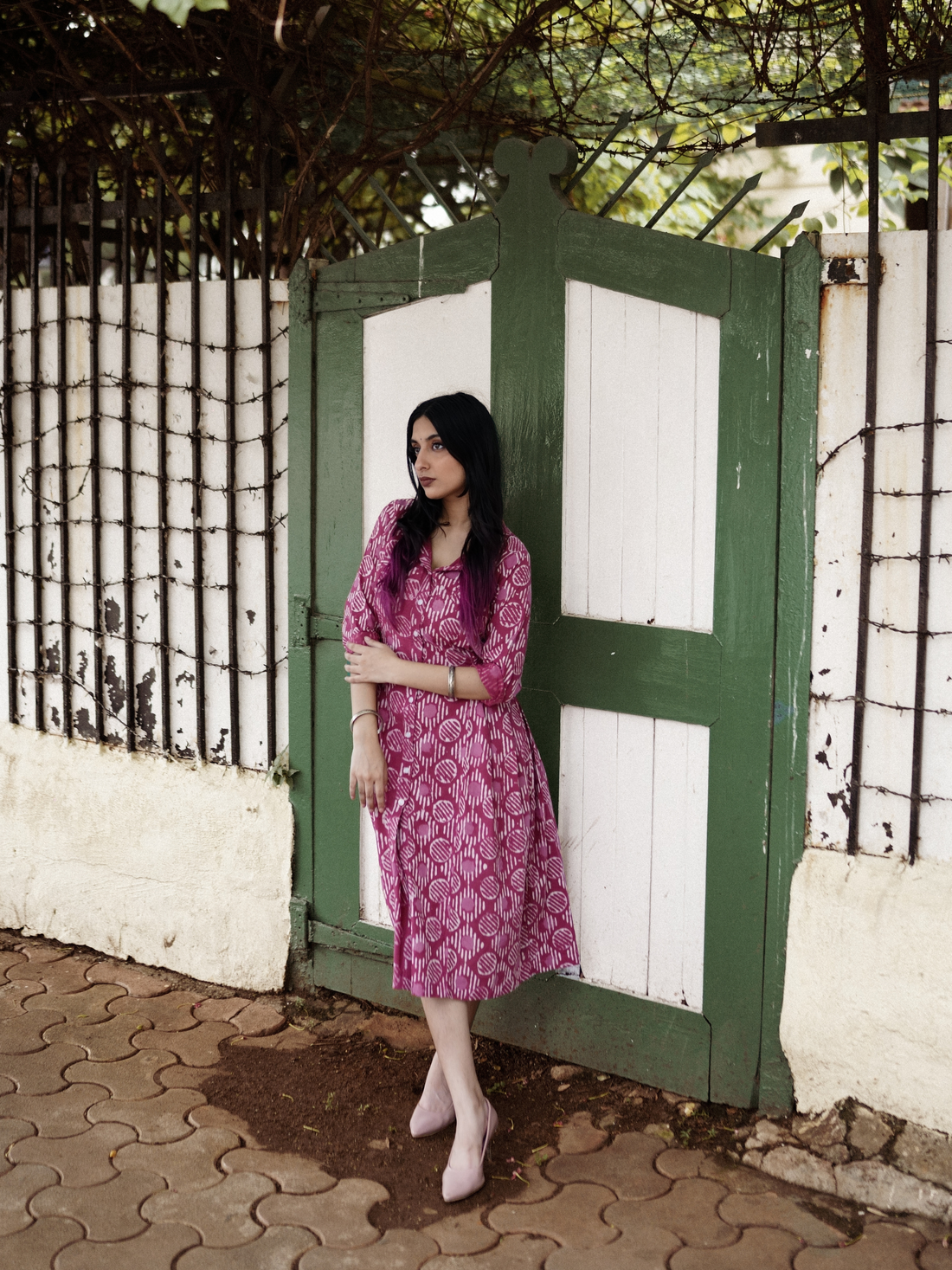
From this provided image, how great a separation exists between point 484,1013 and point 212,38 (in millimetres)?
3482

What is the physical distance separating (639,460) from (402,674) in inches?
33.7

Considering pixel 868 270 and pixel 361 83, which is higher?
pixel 361 83

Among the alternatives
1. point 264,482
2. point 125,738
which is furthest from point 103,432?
point 125,738

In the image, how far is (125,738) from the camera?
4234 mm

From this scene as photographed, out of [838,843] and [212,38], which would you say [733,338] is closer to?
[838,843]

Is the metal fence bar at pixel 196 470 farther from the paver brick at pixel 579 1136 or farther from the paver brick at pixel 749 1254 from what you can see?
the paver brick at pixel 749 1254

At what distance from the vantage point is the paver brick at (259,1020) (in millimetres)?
3705

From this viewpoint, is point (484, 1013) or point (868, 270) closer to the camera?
point (868, 270)

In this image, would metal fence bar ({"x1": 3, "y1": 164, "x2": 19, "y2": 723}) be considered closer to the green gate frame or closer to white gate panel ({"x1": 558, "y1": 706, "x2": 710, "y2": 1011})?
the green gate frame

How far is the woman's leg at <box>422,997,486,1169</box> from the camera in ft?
9.57

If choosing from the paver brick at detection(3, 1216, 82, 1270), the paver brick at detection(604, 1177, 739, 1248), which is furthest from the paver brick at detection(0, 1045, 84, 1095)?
Result: the paver brick at detection(604, 1177, 739, 1248)

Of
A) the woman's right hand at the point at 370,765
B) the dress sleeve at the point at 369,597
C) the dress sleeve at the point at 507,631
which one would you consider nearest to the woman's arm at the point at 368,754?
the woman's right hand at the point at 370,765

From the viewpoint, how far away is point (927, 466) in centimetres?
279

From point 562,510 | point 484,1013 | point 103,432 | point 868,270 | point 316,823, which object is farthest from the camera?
point 103,432
